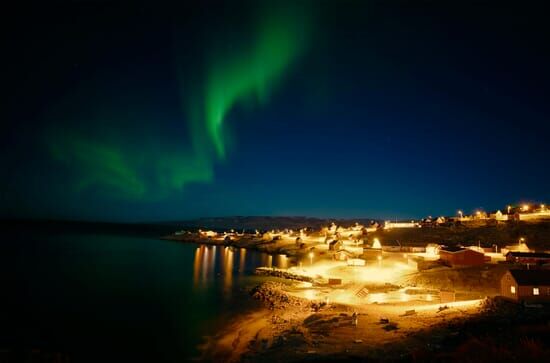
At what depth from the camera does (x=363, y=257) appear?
223 feet

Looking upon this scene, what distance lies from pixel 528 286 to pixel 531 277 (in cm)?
121

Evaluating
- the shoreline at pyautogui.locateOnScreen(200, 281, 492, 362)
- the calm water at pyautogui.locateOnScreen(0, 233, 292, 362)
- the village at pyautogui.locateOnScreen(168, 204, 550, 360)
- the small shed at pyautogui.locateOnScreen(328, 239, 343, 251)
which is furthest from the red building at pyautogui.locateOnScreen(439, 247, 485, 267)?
the small shed at pyautogui.locateOnScreen(328, 239, 343, 251)

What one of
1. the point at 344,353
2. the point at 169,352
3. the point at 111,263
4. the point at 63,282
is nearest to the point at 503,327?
the point at 344,353

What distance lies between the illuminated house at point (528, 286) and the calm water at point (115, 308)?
2453 centimetres

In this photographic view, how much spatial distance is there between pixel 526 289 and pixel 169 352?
2896cm

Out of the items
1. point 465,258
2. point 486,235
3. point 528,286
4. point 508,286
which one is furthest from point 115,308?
point 486,235

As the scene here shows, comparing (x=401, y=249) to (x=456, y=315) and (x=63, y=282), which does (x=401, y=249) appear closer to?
(x=456, y=315)

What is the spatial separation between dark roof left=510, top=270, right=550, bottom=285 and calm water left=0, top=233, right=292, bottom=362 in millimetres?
25141

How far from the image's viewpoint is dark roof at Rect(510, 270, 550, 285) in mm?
31703

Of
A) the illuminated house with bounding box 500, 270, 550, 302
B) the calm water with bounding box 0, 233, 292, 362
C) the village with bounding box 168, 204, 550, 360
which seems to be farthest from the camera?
the illuminated house with bounding box 500, 270, 550, 302

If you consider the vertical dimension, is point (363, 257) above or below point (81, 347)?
above

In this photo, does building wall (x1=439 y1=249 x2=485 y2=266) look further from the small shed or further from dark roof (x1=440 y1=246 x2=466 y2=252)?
the small shed

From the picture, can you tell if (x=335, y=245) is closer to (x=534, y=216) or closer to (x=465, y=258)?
(x=465, y=258)

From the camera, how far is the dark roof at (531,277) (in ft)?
104
